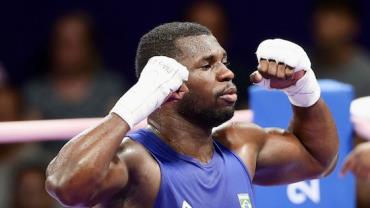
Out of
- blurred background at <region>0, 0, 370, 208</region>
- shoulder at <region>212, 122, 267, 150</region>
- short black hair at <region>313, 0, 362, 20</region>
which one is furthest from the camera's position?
short black hair at <region>313, 0, 362, 20</region>

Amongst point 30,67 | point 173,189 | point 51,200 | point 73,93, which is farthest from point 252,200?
point 30,67

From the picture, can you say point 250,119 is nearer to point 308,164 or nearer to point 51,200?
point 308,164

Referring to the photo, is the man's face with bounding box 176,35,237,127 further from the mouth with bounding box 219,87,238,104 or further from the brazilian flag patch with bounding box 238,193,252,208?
the brazilian flag patch with bounding box 238,193,252,208

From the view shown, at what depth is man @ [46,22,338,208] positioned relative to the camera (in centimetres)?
250

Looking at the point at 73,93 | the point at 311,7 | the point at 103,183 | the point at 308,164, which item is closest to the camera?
the point at 103,183

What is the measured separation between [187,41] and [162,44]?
0.24 feet

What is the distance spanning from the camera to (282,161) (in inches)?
118

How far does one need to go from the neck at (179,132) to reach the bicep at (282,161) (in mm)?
252

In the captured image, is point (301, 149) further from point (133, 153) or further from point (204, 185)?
point (133, 153)

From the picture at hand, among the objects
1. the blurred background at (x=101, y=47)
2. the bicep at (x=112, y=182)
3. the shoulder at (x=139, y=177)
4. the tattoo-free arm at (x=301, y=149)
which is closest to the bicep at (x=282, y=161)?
the tattoo-free arm at (x=301, y=149)

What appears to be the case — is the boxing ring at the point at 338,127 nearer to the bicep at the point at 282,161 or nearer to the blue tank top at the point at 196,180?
the bicep at the point at 282,161

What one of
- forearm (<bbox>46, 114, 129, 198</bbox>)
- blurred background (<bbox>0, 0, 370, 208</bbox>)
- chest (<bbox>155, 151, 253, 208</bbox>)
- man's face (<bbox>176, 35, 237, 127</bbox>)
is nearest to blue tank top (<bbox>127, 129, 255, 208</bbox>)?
chest (<bbox>155, 151, 253, 208</bbox>)

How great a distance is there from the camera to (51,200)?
14.0 feet

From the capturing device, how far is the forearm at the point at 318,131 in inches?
117
